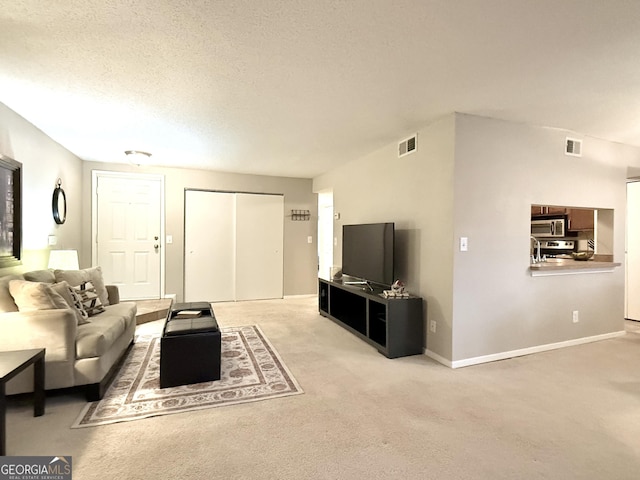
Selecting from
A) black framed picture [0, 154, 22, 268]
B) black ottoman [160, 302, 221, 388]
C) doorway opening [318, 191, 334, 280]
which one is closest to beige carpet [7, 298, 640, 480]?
black ottoman [160, 302, 221, 388]

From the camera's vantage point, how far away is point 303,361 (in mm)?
3148

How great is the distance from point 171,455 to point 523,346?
322 cm

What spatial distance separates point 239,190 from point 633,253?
598cm

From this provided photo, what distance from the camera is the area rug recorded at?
7.33 ft

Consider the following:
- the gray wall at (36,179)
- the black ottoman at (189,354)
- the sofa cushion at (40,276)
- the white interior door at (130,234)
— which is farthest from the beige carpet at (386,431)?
the white interior door at (130,234)

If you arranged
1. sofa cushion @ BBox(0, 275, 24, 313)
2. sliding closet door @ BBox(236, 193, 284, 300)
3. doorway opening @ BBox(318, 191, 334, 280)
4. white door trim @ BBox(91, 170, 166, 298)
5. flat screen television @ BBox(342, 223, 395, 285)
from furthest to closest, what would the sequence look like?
doorway opening @ BBox(318, 191, 334, 280), sliding closet door @ BBox(236, 193, 284, 300), white door trim @ BBox(91, 170, 166, 298), flat screen television @ BBox(342, 223, 395, 285), sofa cushion @ BBox(0, 275, 24, 313)

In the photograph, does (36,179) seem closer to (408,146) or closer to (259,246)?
(259,246)

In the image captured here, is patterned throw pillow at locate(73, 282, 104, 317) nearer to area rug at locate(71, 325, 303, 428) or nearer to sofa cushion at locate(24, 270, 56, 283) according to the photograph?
sofa cushion at locate(24, 270, 56, 283)

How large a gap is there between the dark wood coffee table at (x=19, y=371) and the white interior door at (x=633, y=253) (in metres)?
6.56

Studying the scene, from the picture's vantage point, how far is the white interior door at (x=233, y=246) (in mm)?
5711

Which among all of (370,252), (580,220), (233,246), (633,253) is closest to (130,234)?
(233,246)

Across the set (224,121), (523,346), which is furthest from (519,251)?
(224,121)

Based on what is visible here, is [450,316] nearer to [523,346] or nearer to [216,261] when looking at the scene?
[523,346]

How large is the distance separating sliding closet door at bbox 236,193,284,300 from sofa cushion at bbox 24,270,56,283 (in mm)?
3061
